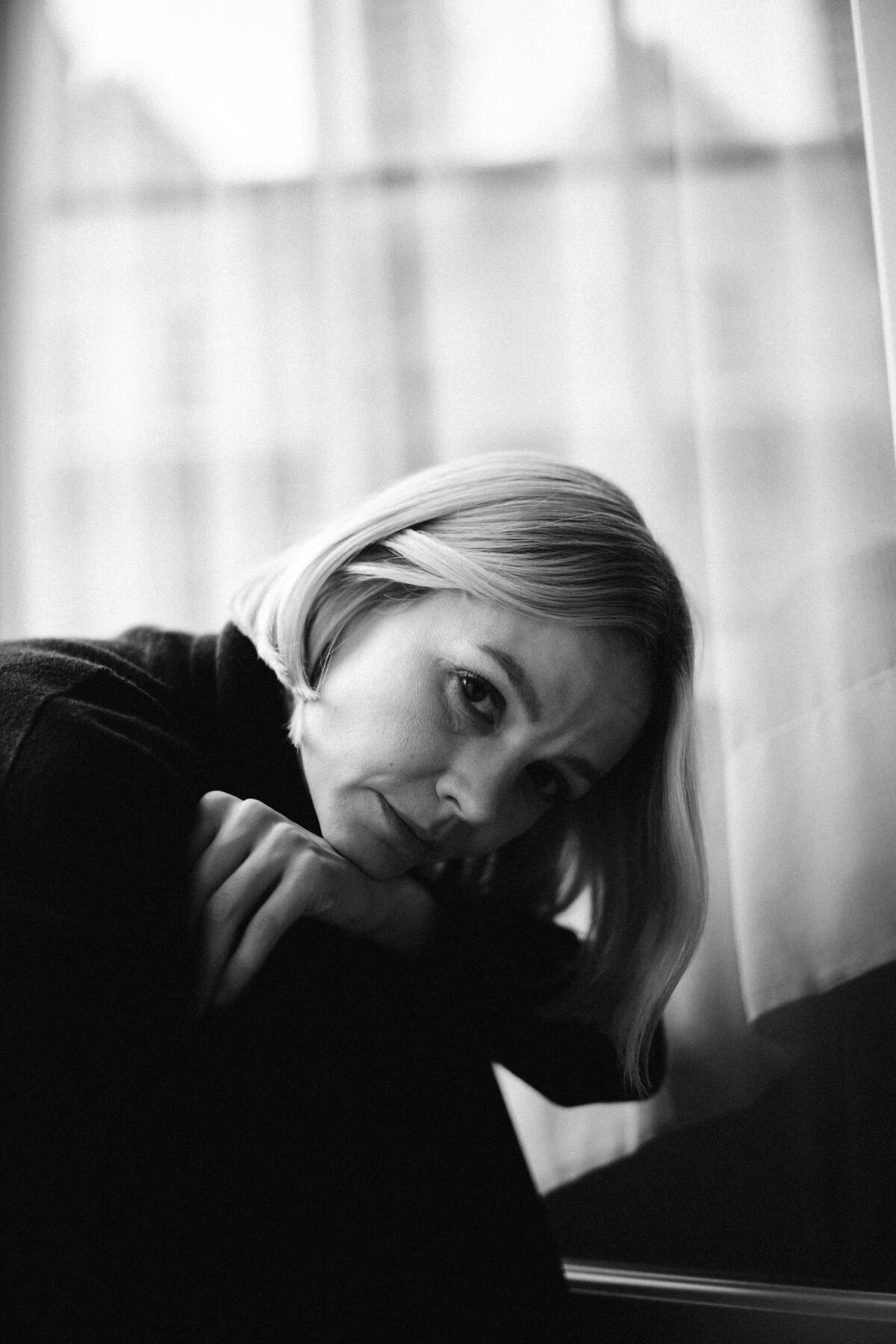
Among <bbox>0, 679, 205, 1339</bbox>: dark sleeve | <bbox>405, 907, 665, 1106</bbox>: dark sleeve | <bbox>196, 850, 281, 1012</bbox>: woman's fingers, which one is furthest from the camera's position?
<bbox>405, 907, 665, 1106</bbox>: dark sleeve

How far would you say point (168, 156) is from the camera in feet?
4.06

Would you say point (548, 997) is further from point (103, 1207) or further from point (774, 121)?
point (774, 121)

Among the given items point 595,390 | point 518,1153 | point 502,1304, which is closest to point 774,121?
point 595,390

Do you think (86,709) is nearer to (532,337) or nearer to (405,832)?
(405,832)

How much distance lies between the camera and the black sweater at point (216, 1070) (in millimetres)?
561

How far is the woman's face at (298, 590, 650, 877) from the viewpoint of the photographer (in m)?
0.75

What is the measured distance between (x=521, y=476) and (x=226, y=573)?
1.70 feet

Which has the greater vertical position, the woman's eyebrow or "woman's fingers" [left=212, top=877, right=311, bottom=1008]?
the woman's eyebrow

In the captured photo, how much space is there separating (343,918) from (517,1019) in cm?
24

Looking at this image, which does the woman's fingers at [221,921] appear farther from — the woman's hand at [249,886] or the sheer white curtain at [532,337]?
the sheer white curtain at [532,337]

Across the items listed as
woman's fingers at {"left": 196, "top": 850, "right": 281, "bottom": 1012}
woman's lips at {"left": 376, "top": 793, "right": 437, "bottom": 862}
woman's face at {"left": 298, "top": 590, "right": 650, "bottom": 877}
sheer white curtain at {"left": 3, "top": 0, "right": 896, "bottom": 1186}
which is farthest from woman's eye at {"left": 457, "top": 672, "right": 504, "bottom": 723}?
sheer white curtain at {"left": 3, "top": 0, "right": 896, "bottom": 1186}

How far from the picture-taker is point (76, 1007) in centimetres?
56

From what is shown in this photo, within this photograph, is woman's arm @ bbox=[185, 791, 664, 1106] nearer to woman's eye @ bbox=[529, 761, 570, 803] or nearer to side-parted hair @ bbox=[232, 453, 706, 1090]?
side-parted hair @ bbox=[232, 453, 706, 1090]

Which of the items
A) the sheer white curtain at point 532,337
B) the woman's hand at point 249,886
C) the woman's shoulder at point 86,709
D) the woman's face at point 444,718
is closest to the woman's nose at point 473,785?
the woman's face at point 444,718
